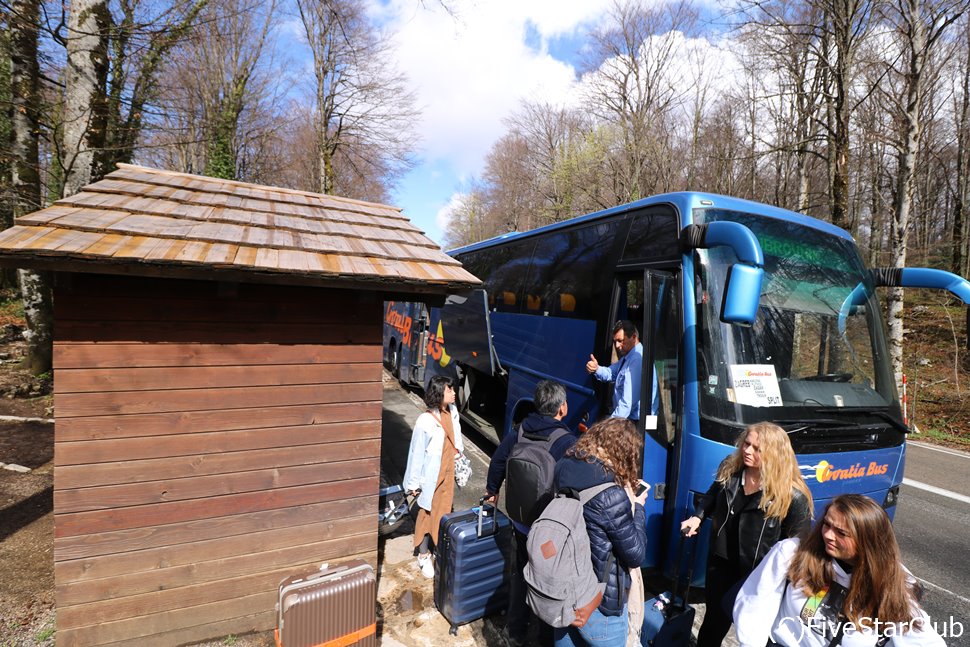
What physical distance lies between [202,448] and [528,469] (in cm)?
222

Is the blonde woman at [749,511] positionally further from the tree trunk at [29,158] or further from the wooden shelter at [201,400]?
the tree trunk at [29,158]

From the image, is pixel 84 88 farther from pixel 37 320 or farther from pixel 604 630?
pixel 604 630

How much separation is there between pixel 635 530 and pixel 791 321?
248cm

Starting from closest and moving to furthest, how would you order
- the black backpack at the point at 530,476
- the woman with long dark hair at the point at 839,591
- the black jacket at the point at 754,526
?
the woman with long dark hair at the point at 839,591 → the black jacket at the point at 754,526 → the black backpack at the point at 530,476

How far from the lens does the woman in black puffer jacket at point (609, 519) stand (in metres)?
2.50

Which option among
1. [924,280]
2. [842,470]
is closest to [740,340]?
A: [842,470]

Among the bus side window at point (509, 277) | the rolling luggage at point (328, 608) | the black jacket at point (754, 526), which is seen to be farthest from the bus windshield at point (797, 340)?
the bus side window at point (509, 277)

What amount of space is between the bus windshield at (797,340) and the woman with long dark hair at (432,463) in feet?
7.15

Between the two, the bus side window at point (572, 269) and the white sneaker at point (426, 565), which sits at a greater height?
the bus side window at point (572, 269)

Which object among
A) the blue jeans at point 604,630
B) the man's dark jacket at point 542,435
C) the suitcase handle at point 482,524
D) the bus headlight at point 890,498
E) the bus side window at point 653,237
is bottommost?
the blue jeans at point 604,630

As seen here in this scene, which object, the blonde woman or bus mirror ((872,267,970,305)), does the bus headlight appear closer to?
bus mirror ((872,267,970,305))

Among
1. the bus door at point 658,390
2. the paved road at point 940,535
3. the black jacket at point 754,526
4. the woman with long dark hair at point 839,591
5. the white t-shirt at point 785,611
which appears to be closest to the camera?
the woman with long dark hair at point 839,591

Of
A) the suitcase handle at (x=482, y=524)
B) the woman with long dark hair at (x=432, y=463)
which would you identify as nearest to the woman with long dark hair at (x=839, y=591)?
the suitcase handle at (x=482, y=524)

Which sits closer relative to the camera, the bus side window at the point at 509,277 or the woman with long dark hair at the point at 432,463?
the woman with long dark hair at the point at 432,463
